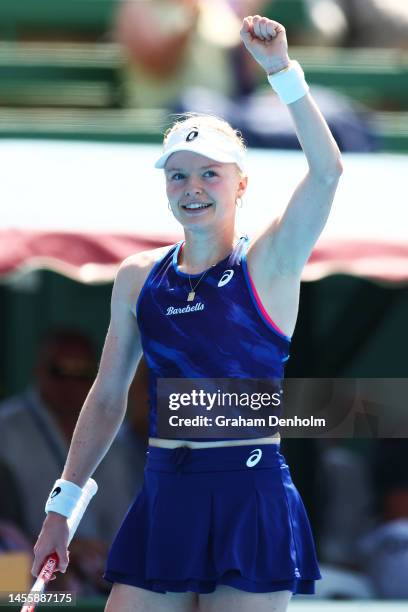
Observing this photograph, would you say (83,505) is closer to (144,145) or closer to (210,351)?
(210,351)

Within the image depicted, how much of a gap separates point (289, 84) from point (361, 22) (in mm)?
4930

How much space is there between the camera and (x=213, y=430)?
2.98 meters

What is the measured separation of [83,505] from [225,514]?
400mm

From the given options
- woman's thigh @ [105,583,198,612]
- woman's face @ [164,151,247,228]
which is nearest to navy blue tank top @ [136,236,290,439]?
woman's face @ [164,151,247,228]

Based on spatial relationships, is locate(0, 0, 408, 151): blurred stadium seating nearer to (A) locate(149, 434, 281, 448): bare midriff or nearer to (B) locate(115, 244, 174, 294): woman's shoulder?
(B) locate(115, 244, 174, 294): woman's shoulder

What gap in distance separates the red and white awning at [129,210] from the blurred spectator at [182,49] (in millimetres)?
791

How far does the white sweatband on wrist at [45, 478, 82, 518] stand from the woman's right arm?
0.02 m

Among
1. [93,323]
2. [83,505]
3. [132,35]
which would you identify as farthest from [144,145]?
[83,505]

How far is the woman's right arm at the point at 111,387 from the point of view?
10.3ft

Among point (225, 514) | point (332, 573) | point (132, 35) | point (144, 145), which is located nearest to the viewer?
point (225, 514)

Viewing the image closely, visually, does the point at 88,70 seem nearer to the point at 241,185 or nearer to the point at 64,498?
the point at 241,185

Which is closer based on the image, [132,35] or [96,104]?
[132,35]

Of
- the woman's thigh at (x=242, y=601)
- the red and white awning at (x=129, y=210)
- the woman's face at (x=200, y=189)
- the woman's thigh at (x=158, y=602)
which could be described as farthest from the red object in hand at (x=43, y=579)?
the red and white awning at (x=129, y=210)

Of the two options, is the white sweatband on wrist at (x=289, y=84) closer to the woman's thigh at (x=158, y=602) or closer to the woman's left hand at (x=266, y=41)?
the woman's left hand at (x=266, y=41)
